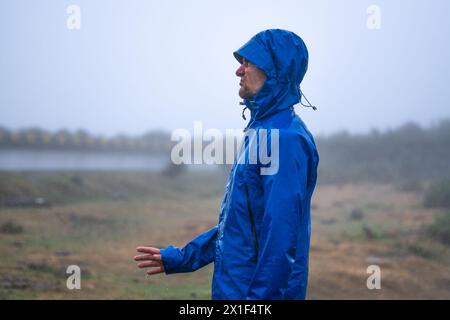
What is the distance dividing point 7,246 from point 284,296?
8.45 m

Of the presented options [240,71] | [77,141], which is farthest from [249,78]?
[77,141]

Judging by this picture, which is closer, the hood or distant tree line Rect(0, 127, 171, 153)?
the hood

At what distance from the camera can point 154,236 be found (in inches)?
516

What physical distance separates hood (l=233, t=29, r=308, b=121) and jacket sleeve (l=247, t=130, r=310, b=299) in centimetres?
24

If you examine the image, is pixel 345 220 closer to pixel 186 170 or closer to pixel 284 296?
pixel 186 170

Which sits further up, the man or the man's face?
the man's face

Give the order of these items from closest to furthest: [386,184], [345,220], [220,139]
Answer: [220,139] < [345,220] < [386,184]

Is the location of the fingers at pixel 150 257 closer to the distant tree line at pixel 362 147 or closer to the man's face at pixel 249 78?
the man's face at pixel 249 78

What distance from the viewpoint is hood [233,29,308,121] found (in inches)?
110

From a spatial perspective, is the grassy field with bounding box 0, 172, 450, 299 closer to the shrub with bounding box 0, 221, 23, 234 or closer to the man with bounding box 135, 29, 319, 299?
the shrub with bounding box 0, 221, 23, 234

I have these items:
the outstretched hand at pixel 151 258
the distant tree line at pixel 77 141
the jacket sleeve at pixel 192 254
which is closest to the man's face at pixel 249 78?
the jacket sleeve at pixel 192 254

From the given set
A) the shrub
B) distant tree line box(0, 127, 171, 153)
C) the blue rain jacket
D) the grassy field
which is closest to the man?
the blue rain jacket

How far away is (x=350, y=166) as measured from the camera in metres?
26.7

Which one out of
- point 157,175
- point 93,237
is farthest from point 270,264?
point 157,175
